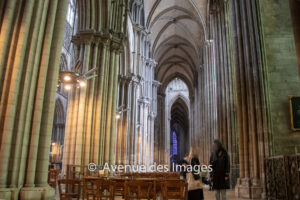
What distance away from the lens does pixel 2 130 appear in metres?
6.08

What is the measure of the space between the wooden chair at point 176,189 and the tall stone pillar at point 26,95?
288 cm

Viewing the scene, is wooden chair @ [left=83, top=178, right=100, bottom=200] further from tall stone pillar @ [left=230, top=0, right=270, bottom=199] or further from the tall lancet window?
the tall lancet window

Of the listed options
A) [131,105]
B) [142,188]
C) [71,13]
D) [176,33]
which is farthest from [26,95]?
[176,33]

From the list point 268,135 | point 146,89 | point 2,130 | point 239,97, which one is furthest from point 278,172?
point 146,89

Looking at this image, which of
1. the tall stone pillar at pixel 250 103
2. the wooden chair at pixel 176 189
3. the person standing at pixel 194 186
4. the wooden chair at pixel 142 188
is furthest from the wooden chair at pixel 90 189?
the tall stone pillar at pixel 250 103

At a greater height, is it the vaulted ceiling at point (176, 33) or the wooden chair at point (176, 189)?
the vaulted ceiling at point (176, 33)

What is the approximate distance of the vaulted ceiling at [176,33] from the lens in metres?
30.3

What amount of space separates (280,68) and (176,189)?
7.78 metres

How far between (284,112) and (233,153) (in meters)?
6.19

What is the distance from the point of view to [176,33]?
37.3 metres

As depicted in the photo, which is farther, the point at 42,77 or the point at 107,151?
the point at 107,151

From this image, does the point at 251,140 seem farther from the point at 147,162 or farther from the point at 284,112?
the point at 147,162

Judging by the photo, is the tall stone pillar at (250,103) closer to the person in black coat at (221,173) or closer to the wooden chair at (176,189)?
the person in black coat at (221,173)

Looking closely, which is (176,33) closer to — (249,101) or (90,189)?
(249,101)
